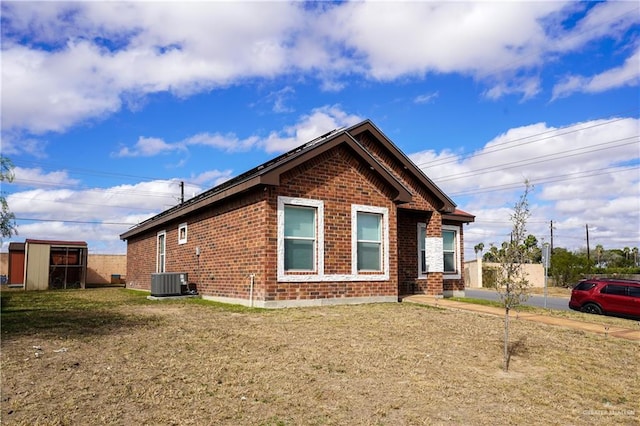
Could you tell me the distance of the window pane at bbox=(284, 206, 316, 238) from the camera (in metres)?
13.0

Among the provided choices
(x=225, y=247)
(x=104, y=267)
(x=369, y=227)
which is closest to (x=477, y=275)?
(x=369, y=227)

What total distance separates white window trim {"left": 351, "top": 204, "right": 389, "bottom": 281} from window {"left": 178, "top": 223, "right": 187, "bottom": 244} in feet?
24.5

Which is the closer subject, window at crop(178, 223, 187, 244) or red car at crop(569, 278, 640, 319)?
red car at crop(569, 278, 640, 319)

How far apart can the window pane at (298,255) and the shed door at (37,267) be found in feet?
71.8

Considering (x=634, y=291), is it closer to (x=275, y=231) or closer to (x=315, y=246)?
(x=315, y=246)

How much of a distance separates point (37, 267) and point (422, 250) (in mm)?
22970

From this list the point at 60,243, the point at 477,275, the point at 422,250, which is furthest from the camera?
the point at 477,275

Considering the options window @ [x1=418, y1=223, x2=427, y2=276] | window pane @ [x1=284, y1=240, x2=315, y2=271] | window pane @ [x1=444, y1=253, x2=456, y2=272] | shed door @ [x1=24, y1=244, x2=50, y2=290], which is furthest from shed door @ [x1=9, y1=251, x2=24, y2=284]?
window pane @ [x1=444, y1=253, x2=456, y2=272]

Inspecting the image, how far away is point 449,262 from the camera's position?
65.9ft

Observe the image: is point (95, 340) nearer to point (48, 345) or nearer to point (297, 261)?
point (48, 345)

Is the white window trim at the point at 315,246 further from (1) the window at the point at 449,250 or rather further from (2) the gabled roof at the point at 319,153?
(1) the window at the point at 449,250

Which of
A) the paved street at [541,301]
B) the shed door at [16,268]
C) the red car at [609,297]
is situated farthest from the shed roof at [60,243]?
the red car at [609,297]

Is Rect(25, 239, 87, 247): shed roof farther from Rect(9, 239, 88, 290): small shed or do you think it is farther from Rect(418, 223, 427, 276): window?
Rect(418, 223, 427, 276): window

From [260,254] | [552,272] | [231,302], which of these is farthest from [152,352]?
[552,272]
